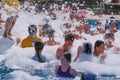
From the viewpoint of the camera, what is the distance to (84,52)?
7297mm

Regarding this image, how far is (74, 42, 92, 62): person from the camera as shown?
7.28 metres

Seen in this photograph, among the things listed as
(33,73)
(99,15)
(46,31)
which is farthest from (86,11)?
Answer: (33,73)

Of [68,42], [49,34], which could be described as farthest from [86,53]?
[49,34]

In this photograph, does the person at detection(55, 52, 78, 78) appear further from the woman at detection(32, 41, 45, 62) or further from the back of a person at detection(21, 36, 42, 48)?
the back of a person at detection(21, 36, 42, 48)

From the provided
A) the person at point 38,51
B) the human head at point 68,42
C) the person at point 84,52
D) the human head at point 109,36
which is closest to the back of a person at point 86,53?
the person at point 84,52

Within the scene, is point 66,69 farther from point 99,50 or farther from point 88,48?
point 99,50

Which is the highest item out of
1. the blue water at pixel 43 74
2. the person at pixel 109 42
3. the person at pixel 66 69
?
the person at pixel 66 69

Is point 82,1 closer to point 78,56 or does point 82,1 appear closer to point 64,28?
point 64,28

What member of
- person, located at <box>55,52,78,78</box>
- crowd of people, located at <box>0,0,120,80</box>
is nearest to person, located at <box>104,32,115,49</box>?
crowd of people, located at <box>0,0,120,80</box>

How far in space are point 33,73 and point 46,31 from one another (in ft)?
8.51

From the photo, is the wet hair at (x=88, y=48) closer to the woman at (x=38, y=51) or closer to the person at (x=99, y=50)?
the person at (x=99, y=50)

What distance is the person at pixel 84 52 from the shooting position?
7.28 m

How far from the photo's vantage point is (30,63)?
737 centimetres

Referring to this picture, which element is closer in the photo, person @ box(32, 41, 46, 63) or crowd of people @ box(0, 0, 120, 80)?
crowd of people @ box(0, 0, 120, 80)
